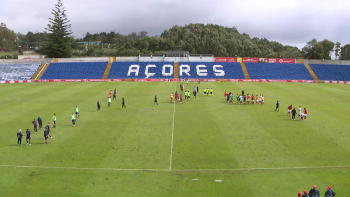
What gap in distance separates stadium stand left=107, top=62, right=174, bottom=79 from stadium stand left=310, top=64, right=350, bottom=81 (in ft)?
130

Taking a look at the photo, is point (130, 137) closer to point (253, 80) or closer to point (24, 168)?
point (24, 168)

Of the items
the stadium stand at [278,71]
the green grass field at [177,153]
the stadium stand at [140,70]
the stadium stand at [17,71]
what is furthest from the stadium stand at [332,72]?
the stadium stand at [17,71]

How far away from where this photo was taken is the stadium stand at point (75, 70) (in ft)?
254

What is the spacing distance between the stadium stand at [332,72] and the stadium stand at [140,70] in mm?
39692

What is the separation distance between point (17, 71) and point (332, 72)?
3383 inches

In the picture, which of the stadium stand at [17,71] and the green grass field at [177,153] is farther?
the stadium stand at [17,71]

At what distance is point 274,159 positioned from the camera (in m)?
20.0

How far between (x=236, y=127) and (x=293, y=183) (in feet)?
37.8

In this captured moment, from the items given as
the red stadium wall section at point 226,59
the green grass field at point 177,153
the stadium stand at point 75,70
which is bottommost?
the green grass field at point 177,153

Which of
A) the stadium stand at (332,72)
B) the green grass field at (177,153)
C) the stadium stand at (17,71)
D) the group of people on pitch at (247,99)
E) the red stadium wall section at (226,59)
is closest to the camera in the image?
the green grass field at (177,153)

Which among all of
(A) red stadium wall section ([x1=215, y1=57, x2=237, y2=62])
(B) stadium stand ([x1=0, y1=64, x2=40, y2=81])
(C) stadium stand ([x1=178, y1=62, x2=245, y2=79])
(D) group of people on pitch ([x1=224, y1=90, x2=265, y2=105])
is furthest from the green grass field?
(A) red stadium wall section ([x1=215, y1=57, x2=237, y2=62])

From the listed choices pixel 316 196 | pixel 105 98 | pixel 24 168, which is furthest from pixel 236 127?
pixel 105 98

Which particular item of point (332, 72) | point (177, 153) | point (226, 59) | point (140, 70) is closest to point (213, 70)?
point (226, 59)

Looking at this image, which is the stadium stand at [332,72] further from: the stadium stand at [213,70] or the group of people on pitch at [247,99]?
the group of people on pitch at [247,99]
